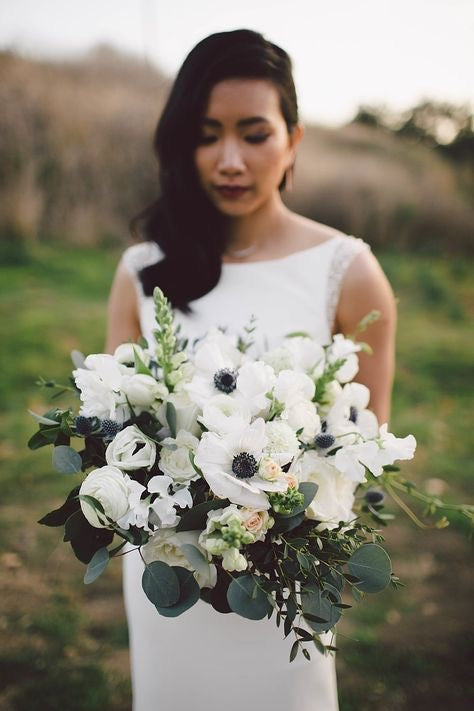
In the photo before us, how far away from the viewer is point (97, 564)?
3.75 ft

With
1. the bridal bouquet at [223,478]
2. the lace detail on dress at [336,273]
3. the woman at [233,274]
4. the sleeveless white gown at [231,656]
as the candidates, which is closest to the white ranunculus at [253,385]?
the bridal bouquet at [223,478]

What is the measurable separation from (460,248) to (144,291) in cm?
1240

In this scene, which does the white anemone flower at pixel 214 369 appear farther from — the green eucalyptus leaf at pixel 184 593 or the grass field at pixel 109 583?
the grass field at pixel 109 583

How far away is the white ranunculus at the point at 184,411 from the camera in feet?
4.14

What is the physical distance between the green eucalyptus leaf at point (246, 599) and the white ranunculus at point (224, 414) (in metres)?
0.29

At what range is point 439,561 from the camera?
409 cm

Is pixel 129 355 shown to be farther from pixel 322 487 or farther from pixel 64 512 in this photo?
pixel 322 487

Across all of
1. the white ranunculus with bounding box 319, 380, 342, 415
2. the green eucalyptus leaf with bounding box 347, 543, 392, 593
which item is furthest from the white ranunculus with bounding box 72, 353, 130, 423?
the green eucalyptus leaf with bounding box 347, 543, 392, 593

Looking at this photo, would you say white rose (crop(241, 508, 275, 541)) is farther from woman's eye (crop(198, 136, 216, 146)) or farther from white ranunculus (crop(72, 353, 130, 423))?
woman's eye (crop(198, 136, 216, 146))

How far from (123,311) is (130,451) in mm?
1262

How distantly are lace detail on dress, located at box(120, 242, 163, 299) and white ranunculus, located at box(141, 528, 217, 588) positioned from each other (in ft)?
4.17

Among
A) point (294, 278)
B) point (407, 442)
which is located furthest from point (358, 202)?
point (407, 442)

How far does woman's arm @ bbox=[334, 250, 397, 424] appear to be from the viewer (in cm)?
208

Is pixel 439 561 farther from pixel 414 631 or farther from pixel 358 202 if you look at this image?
pixel 358 202
